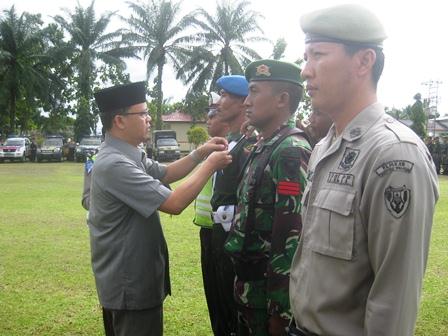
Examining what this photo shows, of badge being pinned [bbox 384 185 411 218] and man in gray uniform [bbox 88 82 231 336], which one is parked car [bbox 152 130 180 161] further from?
badge being pinned [bbox 384 185 411 218]

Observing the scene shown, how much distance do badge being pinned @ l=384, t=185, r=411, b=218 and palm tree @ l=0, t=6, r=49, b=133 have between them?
133 ft

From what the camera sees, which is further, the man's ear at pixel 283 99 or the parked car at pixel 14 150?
the parked car at pixel 14 150

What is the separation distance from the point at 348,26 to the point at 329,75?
0.16m

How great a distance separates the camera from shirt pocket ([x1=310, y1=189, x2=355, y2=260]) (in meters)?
1.50

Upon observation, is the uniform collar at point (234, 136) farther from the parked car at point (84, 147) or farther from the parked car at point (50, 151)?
the parked car at point (50, 151)

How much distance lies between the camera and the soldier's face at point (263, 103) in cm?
269

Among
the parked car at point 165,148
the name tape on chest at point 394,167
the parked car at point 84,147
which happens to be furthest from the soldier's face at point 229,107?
the parked car at point 165,148

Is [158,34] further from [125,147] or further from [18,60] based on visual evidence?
[125,147]

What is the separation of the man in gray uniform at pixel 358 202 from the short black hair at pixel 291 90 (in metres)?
0.92

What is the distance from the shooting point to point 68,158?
32.7 m

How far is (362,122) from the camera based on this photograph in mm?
1622

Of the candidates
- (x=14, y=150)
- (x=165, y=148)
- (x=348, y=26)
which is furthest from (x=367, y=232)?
(x=14, y=150)

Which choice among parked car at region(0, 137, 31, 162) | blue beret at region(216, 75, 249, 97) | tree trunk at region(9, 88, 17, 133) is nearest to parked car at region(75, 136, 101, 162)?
parked car at region(0, 137, 31, 162)

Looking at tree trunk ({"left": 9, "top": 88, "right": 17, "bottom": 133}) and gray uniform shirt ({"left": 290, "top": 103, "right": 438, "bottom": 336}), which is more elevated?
tree trunk ({"left": 9, "top": 88, "right": 17, "bottom": 133})
